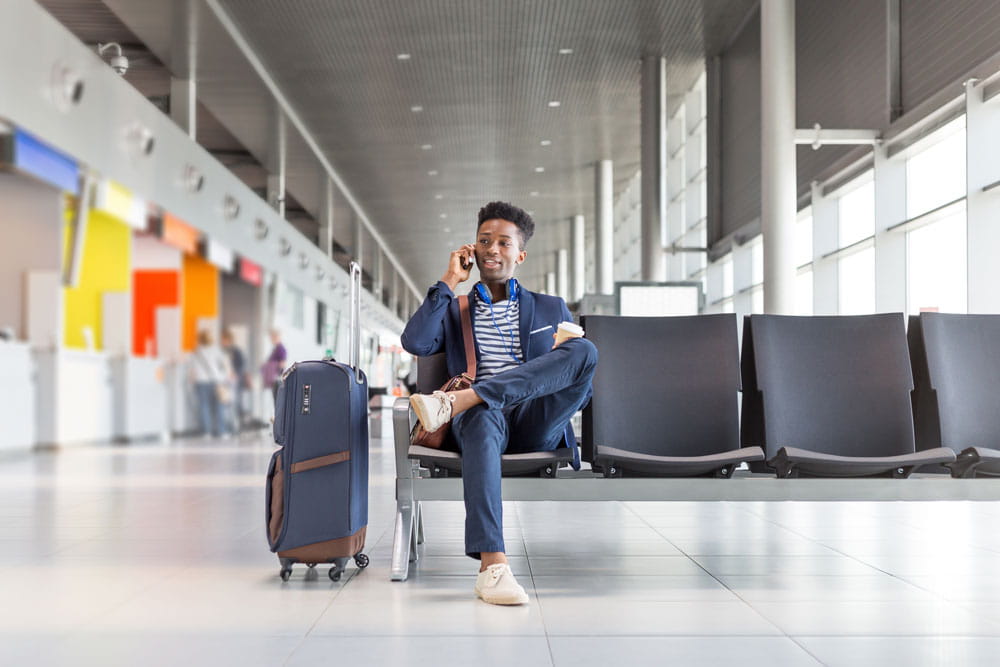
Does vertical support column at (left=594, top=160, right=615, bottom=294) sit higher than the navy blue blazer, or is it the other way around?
vertical support column at (left=594, top=160, right=615, bottom=294)

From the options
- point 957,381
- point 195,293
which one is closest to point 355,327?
point 957,381

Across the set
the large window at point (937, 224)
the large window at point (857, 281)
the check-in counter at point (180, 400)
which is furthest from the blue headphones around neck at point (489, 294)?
the check-in counter at point (180, 400)

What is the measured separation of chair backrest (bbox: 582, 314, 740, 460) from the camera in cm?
399

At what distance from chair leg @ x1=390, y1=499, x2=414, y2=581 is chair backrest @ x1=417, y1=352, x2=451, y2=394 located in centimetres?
53

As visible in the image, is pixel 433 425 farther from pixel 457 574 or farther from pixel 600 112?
pixel 600 112

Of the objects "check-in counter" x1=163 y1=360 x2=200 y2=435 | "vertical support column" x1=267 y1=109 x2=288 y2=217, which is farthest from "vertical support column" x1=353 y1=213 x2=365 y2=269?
"check-in counter" x1=163 y1=360 x2=200 y2=435

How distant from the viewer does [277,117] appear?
716 inches

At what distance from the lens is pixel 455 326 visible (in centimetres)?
371

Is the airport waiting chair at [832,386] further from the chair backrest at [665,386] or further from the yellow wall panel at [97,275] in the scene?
the yellow wall panel at [97,275]

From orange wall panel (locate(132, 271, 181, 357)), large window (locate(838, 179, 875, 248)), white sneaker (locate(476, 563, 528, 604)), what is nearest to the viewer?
white sneaker (locate(476, 563, 528, 604))

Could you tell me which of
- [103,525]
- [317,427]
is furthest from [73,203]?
[317,427]

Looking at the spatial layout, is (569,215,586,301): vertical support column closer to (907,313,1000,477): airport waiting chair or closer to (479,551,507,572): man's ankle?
(907,313,1000,477): airport waiting chair

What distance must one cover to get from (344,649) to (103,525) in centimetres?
277

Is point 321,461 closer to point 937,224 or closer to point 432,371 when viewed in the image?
point 432,371
